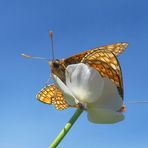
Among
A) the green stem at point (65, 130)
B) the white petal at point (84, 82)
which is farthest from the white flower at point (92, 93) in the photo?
the green stem at point (65, 130)

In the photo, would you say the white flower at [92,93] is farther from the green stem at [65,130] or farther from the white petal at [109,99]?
the green stem at [65,130]

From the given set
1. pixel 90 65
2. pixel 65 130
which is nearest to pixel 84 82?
pixel 90 65

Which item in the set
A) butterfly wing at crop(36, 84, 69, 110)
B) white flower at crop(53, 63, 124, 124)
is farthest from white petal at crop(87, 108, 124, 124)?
butterfly wing at crop(36, 84, 69, 110)

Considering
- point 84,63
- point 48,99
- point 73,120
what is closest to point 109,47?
point 84,63

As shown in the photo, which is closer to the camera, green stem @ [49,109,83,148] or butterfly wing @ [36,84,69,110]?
green stem @ [49,109,83,148]

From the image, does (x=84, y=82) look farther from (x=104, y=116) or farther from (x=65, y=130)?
(x=65, y=130)

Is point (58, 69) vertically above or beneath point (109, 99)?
above

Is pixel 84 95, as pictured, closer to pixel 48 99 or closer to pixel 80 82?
pixel 80 82

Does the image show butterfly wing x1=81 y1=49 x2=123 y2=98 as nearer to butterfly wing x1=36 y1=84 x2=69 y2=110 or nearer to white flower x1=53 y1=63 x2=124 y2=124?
white flower x1=53 y1=63 x2=124 y2=124
